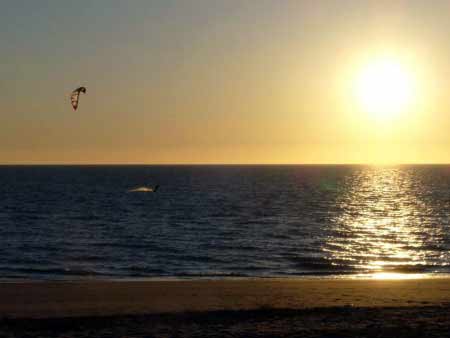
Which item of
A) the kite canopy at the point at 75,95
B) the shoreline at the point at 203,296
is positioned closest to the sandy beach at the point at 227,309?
the shoreline at the point at 203,296

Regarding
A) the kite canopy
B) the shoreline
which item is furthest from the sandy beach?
the kite canopy

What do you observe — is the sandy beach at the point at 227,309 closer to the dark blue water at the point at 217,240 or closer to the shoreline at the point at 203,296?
the shoreline at the point at 203,296

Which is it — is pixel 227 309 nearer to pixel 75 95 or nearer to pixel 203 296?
pixel 203 296

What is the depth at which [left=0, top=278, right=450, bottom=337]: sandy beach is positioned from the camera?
1742cm

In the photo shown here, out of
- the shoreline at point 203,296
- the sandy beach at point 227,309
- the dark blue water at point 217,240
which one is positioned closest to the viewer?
the sandy beach at point 227,309

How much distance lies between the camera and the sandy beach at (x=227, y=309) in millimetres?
17422

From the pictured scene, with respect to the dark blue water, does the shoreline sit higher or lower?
higher

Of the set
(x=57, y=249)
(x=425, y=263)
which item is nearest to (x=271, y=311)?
(x=425, y=263)

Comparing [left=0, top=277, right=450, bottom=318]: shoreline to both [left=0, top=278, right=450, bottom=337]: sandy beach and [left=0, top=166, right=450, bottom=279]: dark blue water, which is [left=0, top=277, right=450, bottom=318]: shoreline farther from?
[left=0, top=166, right=450, bottom=279]: dark blue water

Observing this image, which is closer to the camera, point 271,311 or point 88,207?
point 271,311

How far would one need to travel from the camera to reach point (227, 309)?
67.1ft

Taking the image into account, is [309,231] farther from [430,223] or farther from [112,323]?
[112,323]

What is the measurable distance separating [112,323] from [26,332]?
6.93 feet

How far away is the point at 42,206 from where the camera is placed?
8619cm
